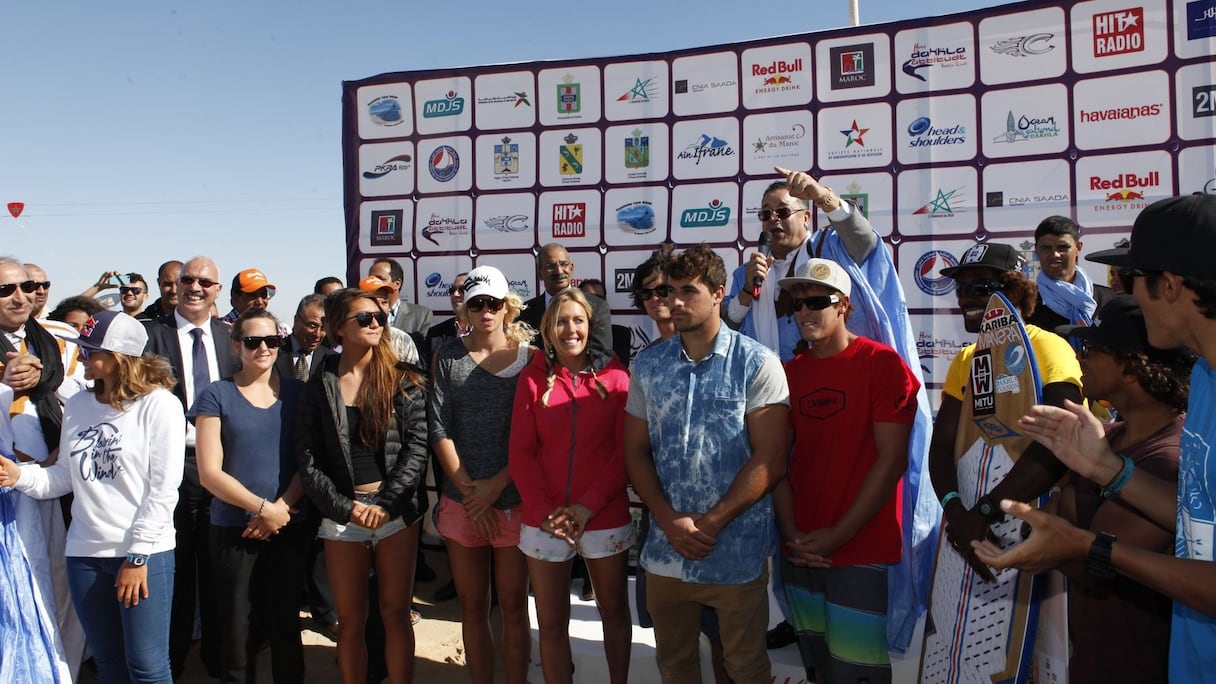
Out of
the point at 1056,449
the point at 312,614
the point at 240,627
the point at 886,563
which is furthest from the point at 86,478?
the point at 1056,449

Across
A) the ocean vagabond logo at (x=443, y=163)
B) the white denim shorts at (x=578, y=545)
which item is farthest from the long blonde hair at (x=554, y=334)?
the ocean vagabond logo at (x=443, y=163)

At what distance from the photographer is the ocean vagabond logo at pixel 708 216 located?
496 centimetres

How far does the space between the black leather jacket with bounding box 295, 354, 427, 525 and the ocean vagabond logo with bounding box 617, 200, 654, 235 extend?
8.35 ft

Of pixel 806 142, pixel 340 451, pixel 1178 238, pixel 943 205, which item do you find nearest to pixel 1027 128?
pixel 943 205

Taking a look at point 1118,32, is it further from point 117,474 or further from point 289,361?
point 117,474

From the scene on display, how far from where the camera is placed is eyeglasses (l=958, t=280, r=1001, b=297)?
258 centimetres

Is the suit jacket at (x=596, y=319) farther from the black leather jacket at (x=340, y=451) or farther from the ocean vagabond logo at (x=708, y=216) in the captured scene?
the ocean vagabond logo at (x=708, y=216)

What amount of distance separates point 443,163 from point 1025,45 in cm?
398

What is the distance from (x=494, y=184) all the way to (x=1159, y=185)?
4241 millimetres

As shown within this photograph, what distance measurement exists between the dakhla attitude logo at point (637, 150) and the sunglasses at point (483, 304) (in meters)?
2.41

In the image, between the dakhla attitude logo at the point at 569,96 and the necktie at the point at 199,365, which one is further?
the dakhla attitude logo at the point at 569,96

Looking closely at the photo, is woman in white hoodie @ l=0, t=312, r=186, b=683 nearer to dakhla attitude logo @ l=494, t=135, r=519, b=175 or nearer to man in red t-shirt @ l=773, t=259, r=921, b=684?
man in red t-shirt @ l=773, t=259, r=921, b=684

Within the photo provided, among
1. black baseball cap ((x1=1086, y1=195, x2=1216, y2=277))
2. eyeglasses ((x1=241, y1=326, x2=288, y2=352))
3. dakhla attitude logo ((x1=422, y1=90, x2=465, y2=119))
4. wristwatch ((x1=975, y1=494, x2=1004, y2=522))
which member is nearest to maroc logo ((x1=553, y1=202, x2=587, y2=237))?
dakhla attitude logo ((x1=422, y1=90, x2=465, y2=119))

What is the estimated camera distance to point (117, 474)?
2.68 meters
